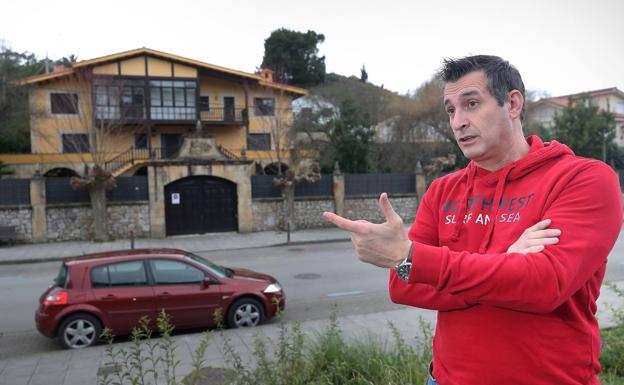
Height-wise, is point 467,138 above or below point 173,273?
above

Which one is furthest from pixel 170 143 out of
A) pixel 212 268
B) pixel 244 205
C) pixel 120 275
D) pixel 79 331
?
pixel 79 331

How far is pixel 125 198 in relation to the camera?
22328 mm

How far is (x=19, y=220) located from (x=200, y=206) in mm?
7666

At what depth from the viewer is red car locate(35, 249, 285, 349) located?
26.2 ft

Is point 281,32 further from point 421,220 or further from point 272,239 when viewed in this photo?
point 421,220

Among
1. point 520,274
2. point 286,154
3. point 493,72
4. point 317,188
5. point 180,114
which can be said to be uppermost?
point 180,114

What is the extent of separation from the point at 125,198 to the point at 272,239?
7081 millimetres

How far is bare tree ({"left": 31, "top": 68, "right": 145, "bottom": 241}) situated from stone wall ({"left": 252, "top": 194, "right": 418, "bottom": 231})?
10030 mm

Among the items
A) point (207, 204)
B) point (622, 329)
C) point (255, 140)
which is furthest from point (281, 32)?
point (622, 329)

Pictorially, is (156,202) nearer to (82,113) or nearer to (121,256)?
(82,113)

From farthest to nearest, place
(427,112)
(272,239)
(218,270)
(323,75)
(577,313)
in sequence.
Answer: (323,75) < (427,112) < (272,239) < (218,270) < (577,313)

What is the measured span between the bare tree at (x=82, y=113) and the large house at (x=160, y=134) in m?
0.07

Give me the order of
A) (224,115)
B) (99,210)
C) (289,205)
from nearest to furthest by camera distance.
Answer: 1. (99,210)
2. (289,205)
3. (224,115)

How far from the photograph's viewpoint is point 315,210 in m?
25.1
